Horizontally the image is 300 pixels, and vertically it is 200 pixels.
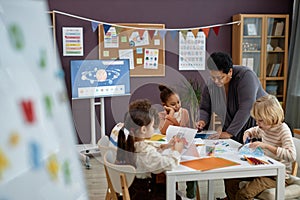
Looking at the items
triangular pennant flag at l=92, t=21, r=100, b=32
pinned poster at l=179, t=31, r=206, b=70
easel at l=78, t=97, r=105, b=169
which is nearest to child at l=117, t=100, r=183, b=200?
easel at l=78, t=97, r=105, b=169

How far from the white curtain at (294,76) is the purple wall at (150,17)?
1.19ft

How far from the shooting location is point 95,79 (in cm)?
470

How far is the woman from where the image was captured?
113 inches

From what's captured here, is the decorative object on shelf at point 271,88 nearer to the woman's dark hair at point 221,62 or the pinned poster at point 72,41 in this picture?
the pinned poster at point 72,41

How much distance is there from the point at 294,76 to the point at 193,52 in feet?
4.38

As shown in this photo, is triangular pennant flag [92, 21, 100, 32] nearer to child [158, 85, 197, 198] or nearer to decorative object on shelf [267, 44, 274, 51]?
decorative object on shelf [267, 44, 274, 51]

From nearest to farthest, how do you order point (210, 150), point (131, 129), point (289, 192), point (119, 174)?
point (119, 174)
point (131, 129)
point (289, 192)
point (210, 150)

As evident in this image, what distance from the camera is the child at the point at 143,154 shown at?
84.6 inches

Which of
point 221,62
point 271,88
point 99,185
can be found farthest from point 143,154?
point 271,88

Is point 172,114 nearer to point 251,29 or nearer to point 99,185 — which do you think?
point 99,185

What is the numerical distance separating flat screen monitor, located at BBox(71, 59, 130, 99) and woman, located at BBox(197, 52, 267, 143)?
1.75 m

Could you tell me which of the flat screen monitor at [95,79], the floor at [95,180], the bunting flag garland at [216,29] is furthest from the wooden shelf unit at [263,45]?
the floor at [95,180]

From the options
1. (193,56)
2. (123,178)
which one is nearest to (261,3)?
(193,56)

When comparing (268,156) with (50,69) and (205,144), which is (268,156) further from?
(50,69)
